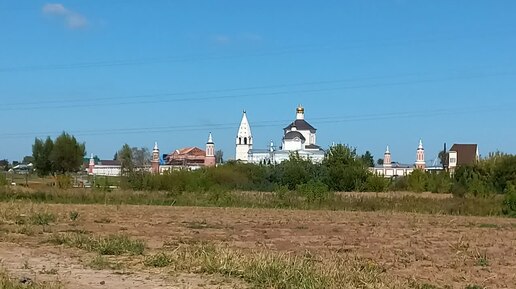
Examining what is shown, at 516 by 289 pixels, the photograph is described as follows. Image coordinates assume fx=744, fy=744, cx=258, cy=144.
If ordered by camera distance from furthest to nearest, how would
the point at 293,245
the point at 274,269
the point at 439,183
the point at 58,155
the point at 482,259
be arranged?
the point at 58,155, the point at 439,183, the point at 293,245, the point at 482,259, the point at 274,269

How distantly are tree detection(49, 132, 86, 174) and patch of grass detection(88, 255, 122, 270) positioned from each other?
76.4m

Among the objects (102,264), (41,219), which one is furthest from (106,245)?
(41,219)

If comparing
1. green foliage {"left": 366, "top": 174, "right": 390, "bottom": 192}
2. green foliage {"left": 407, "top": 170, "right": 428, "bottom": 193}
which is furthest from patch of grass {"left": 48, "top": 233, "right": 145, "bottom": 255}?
green foliage {"left": 407, "top": 170, "right": 428, "bottom": 193}

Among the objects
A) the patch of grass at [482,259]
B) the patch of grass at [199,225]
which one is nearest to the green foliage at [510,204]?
the patch of grass at [199,225]

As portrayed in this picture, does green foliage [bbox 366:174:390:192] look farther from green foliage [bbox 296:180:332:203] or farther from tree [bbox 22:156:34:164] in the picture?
tree [bbox 22:156:34:164]

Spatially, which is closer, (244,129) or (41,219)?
(41,219)

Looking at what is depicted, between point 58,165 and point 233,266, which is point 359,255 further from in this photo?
point 58,165

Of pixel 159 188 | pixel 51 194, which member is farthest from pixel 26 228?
pixel 159 188

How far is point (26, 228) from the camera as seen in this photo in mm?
21203

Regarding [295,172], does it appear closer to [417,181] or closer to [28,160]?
[417,181]

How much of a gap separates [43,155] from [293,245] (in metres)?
75.8

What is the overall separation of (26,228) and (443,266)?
12012 millimetres

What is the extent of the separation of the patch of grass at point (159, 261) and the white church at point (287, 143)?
9603 cm

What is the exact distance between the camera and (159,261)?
43.0 ft
